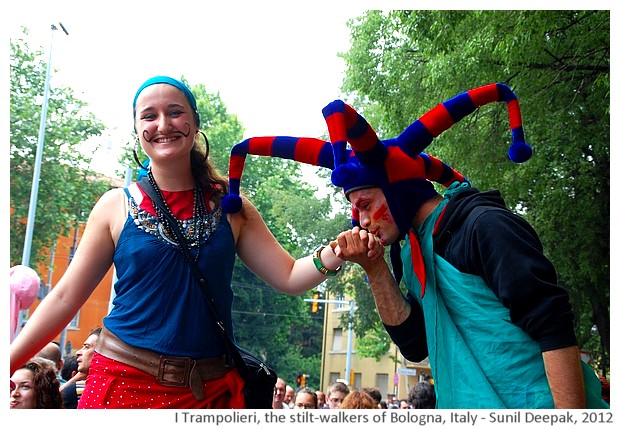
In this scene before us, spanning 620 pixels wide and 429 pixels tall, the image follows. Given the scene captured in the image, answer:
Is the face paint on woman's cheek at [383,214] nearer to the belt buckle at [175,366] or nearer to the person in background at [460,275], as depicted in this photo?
the person in background at [460,275]

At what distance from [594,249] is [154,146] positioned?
36.6ft

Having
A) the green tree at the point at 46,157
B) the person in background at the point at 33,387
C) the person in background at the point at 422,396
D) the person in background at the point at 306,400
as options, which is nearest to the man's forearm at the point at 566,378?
the person in background at the point at 33,387

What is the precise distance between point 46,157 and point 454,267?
2753cm

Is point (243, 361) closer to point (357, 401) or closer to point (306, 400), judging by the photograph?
point (357, 401)

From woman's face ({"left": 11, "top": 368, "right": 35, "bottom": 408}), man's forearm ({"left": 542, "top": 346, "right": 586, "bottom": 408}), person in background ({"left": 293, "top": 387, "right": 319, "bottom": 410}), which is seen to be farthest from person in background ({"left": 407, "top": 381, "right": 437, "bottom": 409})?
man's forearm ({"left": 542, "top": 346, "right": 586, "bottom": 408})

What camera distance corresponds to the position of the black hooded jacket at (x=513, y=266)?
228 centimetres

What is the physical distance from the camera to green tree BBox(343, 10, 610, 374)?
9875 millimetres

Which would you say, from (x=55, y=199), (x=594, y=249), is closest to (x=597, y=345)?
(x=594, y=249)

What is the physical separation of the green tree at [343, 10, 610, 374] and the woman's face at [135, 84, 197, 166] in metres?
7.10

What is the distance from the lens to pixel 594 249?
1277cm

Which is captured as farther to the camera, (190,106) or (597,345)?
(597,345)

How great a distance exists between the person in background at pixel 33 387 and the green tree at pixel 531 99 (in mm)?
6918
